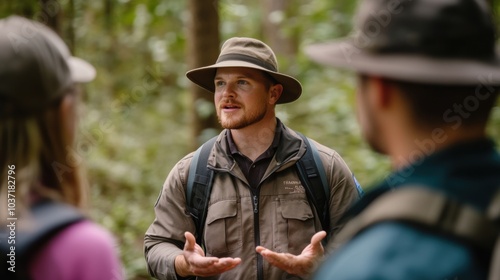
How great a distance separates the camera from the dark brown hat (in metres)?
1.95

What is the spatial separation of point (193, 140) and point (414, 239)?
20.2 ft

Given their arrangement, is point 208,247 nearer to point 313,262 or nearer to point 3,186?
point 313,262

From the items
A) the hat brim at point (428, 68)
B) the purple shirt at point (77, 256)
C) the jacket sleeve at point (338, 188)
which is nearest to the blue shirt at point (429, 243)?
the hat brim at point (428, 68)

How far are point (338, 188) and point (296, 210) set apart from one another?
34 cm

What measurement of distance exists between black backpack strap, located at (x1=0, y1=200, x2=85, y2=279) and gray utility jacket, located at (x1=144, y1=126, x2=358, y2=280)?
1968 mm

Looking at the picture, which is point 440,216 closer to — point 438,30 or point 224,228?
point 438,30

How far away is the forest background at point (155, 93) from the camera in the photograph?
7.58m

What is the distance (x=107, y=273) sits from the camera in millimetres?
1922

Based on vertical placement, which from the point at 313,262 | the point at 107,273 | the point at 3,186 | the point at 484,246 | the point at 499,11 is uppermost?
the point at 499,11

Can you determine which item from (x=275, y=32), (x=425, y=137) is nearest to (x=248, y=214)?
(x=425, y=137)

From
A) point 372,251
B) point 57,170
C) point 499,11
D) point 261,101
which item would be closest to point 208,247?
point 261,101

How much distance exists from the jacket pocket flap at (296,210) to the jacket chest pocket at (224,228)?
32 cm

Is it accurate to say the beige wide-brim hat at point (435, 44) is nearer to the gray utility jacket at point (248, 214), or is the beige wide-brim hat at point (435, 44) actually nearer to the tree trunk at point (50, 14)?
the gray utility jacket at point (248, 214)

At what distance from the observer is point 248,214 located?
3859mm
